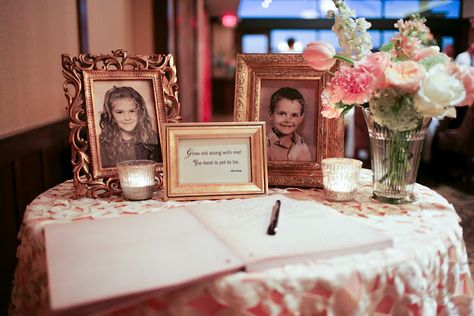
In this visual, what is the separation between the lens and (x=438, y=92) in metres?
0.92

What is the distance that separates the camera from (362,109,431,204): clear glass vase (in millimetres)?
1060

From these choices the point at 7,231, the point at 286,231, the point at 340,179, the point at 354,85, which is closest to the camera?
the point at 286,231

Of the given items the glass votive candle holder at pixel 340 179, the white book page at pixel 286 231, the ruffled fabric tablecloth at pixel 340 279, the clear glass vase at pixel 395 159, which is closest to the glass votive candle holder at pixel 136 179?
the ruffled fabric tablecloth at pixel 340 279

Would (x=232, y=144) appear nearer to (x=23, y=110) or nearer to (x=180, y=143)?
(x=180, y=143)

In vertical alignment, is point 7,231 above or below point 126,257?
below

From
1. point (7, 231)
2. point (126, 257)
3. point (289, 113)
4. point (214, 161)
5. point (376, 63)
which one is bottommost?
point (7, 231)

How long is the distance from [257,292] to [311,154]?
1.98ft

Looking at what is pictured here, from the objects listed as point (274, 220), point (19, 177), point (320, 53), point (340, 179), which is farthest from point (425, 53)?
point (19, 177)

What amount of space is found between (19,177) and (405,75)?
1231mm

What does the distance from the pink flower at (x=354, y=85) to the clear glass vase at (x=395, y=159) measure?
99 mm

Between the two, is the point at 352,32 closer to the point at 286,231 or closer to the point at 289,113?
the point at 289,113

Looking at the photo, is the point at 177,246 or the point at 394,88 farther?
the point at 394,88

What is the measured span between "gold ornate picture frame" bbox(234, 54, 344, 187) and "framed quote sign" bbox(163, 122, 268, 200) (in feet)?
0.41

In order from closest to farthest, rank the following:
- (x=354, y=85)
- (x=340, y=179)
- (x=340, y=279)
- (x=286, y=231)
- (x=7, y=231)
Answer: (x=340, y=279) < (x=286, y=231) < (x=354, y=85) < (x=340, y=179) < (x=7, y=231)
